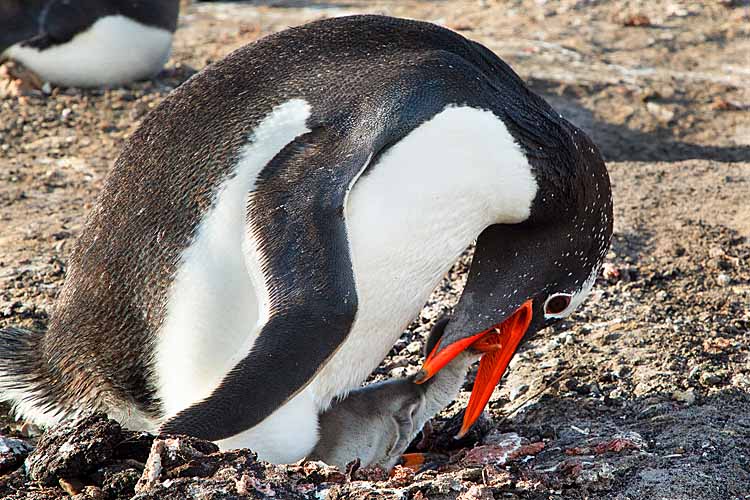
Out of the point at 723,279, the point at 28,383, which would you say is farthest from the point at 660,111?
the point at 28,383

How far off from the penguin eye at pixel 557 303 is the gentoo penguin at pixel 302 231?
1cm

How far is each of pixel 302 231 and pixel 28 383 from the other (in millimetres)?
1134

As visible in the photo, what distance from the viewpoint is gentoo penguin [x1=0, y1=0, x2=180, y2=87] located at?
23.7 ft

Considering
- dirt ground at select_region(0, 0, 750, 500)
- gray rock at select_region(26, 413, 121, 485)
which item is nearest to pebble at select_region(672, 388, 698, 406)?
dirt ground at select_region(0, 0, 750, 500)

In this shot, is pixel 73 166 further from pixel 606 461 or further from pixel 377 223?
pixel 606 461

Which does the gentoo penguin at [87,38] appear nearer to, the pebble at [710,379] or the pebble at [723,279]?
the pebble at [723,279]

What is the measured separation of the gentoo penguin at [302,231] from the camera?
3.04 m

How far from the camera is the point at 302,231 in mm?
3047

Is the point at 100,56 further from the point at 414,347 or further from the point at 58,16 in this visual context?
the point at 414,347

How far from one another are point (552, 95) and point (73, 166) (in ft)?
9.88

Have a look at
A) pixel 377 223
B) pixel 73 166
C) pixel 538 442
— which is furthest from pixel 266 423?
pixel 73 166

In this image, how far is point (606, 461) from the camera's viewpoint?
3182 mm

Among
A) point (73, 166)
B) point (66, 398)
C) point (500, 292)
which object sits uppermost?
point (73, 166)

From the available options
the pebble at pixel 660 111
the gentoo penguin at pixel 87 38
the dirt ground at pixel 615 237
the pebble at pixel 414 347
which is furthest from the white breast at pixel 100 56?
the pebble at pixel 414 347
